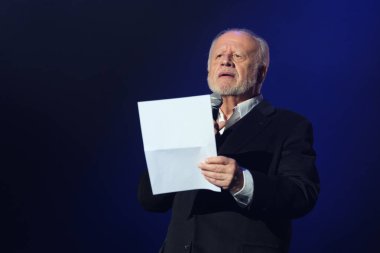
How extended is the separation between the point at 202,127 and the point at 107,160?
4.34ft

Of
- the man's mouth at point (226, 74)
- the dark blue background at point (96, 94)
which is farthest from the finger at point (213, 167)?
the dark blue background at point (96, 94)

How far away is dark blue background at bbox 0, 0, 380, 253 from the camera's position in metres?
2.28

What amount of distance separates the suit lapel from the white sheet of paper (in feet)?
0.64

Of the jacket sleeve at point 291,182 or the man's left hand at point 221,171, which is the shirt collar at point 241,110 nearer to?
the jacket sleeve at point 291,182

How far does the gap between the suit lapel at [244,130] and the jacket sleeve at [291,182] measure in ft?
0.26

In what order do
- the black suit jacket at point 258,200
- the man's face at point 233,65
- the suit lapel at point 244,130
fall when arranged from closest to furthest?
the black suit jacket at point 258,200 < the suit lapel at point 244,130 < the man's face at point 233,65

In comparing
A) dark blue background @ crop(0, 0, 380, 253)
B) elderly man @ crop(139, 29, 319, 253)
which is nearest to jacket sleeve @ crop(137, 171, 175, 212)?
elderly man @ crop(139, 29, 319, 253)

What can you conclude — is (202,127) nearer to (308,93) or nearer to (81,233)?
(308,93)

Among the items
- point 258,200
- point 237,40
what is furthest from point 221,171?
point 237,40

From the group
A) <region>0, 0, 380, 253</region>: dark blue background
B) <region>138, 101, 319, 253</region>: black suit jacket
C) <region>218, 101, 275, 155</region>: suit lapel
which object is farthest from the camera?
<region>0, 0, 380, 253</region>: dark blue background

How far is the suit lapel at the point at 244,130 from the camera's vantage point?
1304mm

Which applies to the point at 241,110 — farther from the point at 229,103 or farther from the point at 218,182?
the point at 218,182

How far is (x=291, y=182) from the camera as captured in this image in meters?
1.19

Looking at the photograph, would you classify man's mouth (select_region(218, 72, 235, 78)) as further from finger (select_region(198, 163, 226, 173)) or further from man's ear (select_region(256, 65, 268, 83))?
finger (select_region(198, 163, 226, 173))
